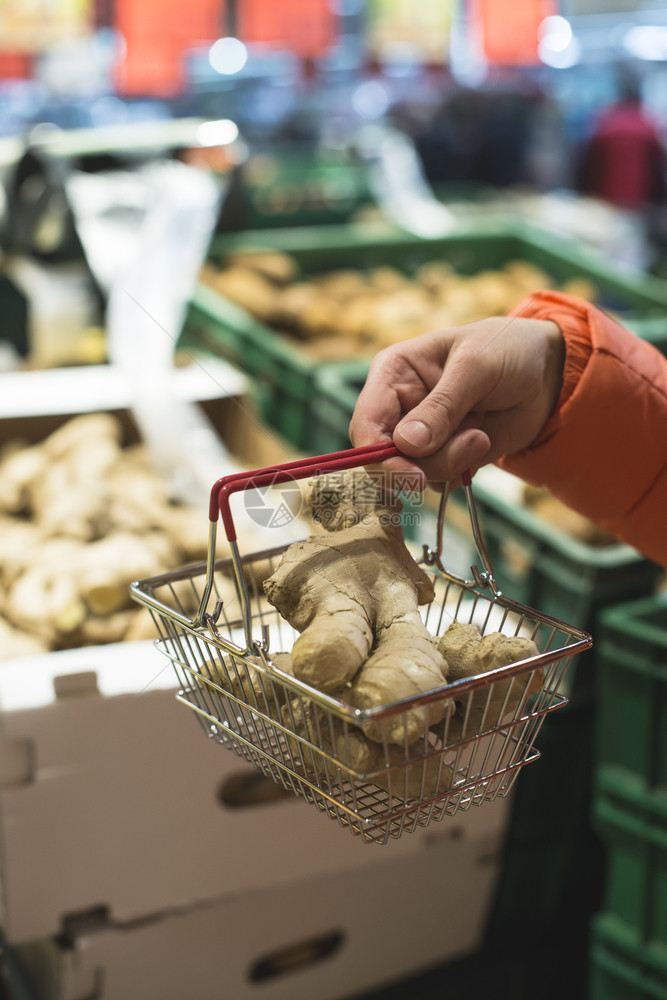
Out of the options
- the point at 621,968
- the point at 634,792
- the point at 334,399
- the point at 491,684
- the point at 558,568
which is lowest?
the point at 621,968

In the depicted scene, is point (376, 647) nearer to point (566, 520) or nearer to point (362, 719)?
point (362, 719)

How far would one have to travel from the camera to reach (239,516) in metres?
0.93

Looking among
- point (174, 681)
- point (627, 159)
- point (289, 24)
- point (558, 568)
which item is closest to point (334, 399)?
point (558, 568)

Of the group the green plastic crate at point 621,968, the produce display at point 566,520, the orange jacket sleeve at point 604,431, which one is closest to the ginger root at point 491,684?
the orange jacket sleeve at point 604,431

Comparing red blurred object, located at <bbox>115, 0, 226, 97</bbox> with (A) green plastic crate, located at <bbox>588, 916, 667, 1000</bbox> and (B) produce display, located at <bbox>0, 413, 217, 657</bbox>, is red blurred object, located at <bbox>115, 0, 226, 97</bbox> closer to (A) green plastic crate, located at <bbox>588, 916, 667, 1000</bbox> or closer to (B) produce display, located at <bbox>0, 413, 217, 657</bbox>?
(B) produce display, located at <bbox>0, 413, 217, 657</bbox>

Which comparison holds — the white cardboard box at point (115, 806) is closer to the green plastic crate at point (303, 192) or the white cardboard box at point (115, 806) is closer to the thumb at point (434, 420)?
the thumb at point (434, 420)

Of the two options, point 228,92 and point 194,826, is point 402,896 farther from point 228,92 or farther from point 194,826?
point 228,92

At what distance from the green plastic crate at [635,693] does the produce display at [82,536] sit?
71cm

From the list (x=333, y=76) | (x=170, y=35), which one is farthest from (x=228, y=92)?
(x=170, y=35)

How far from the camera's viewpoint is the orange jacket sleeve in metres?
1.07

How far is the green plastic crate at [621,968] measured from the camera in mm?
1459

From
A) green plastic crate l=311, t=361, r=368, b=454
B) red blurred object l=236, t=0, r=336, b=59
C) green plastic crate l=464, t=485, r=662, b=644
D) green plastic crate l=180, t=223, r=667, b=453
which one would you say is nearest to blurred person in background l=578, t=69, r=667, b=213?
red blurred object l=236, t=0, r=336, b=59

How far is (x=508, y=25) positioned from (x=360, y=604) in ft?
17.0

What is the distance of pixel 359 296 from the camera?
3.06 metres
